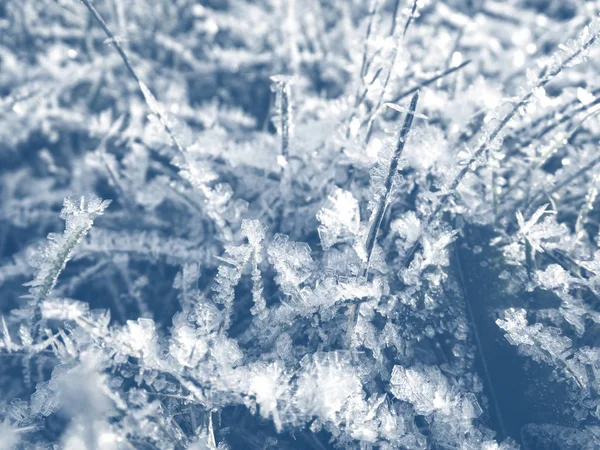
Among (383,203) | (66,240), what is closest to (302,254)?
(383,203)

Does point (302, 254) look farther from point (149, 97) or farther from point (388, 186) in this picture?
point (149, 97)

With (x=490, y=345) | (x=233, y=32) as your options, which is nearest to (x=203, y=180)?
(x=490, y=345)

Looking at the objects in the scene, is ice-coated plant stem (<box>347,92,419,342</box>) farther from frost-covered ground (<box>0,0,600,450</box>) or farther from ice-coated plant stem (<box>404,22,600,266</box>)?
ice-coated plant stem (<box>404,22,600,266</box>)

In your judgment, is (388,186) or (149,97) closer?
(388,186)

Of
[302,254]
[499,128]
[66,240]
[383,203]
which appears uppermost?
[499,128]

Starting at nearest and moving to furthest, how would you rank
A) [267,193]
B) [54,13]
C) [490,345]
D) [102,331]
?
1. [102,331]
2. [490,345]
3. [267,193]
4. [54,13]

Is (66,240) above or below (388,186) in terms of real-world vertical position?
below

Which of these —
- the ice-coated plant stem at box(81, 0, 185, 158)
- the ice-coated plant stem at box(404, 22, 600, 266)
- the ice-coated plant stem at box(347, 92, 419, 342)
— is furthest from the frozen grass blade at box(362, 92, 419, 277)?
the ice-coated plant stem at box(81, 0, 185, 158)

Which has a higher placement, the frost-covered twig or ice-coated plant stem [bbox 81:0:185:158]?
ice-coated plant stem [bbox 81:0:185:158]

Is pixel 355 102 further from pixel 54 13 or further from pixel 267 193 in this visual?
pixel 54 13
